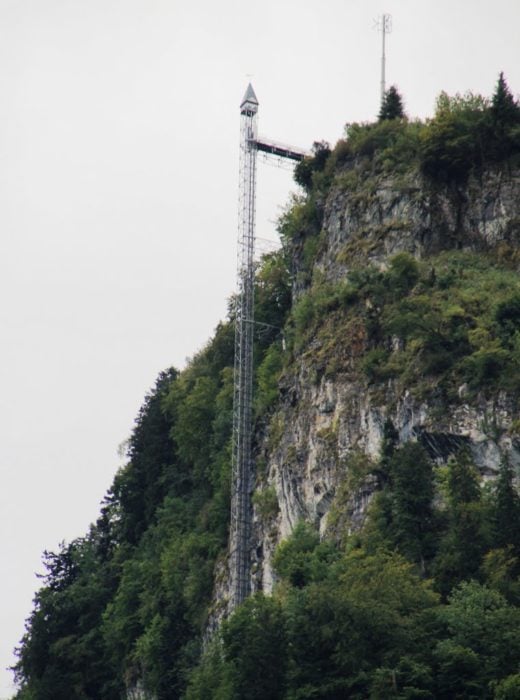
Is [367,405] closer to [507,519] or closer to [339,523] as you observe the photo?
[339,523]

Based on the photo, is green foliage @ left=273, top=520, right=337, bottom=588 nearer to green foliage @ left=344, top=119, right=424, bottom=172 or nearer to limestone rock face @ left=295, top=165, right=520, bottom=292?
limestone rock face @ left=295, top=165, right=520, bottom=292

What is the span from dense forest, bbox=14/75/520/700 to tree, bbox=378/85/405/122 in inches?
4.5

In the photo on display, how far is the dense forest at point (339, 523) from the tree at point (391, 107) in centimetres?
11

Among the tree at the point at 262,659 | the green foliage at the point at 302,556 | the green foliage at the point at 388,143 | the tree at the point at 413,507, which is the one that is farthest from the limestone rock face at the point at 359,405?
the tree at the point at 262,659

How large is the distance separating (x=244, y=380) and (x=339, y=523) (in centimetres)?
1488

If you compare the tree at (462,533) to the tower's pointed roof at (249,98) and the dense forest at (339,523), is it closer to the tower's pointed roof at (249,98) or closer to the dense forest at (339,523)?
the dense forest at (339,523)

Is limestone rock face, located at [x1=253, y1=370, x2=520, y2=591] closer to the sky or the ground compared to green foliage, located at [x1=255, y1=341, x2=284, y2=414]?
closer to the ground

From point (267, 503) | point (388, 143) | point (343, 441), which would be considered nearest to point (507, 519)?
point (343, 441)

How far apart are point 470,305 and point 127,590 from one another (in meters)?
25.0

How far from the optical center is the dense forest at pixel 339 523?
87062 mm

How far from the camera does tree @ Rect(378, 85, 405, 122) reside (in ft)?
375

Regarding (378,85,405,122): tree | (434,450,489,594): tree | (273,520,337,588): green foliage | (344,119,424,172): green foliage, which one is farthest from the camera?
(378,85,405,122): tree

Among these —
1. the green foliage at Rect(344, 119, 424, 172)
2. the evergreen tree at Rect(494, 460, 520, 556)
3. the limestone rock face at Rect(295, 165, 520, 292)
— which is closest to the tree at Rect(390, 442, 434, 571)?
the evergreen tree at Rect(494, 460, 520, 556)

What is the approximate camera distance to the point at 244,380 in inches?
4306
